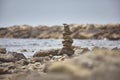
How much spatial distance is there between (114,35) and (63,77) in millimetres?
131378

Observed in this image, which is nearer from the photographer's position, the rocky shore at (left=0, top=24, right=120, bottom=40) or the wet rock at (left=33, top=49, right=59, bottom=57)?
the wet rock at (left=33, top=49, right=59, bottom=57)

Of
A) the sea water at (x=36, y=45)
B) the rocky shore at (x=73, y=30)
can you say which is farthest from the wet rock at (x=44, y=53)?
the rocky shore at (x=73, y=30)

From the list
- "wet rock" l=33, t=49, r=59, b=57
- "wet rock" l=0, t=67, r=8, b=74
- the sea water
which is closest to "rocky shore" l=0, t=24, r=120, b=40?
the sea water

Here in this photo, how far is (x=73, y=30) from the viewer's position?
165 meters

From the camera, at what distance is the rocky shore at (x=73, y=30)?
144375mm

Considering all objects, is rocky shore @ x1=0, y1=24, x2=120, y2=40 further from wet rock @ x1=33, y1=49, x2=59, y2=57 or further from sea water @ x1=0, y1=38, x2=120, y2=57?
wet rock @ x1=33, y1=49, x2=59, y2=57

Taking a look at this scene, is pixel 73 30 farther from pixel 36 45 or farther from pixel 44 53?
pixel 44 53

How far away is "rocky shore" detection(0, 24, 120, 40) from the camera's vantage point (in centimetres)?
14438

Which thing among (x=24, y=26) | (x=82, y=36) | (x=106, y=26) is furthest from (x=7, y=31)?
(x=106, y=26)

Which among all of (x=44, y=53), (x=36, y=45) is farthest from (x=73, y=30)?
(x=44, y=53)

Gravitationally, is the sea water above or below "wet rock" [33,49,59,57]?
below

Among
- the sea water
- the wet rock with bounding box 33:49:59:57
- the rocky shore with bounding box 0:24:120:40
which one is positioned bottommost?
the rocky shore with bounding box 0:24:120:40

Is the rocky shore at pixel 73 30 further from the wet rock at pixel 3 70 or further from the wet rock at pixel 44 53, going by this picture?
the wet rock at pixel 3 70

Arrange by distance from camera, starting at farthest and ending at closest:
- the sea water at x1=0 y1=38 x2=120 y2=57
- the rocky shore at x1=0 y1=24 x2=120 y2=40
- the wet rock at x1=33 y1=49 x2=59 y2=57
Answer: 1. the rocky shore at x1=0 y1=24 x2=120 y2=40
2. the sea water at x1=0 y1=38 x2=120 y2=57
3. the wet rock at x1=33 y1=49 x2=59 y2=57
